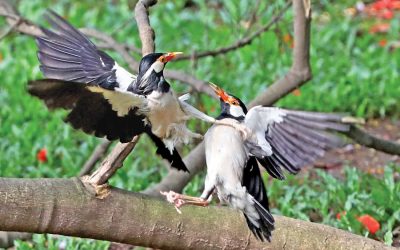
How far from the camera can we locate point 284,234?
369 centimetres

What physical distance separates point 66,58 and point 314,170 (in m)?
2.65

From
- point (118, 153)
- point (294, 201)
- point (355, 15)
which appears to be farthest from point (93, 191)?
point (355, 15)

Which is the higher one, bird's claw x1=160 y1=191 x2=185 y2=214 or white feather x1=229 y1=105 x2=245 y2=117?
white feather x1=229 y1=105 x2=245 y2=117

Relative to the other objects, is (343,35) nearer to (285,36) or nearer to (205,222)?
(285,36)

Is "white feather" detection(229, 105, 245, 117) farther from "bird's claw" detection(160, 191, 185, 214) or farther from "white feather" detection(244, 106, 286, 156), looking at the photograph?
"bird's claw" detection(160, 191, 185, 214)

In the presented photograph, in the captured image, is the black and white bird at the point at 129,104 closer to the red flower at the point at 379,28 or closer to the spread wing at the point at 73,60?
the spread wing at the point at 73,60

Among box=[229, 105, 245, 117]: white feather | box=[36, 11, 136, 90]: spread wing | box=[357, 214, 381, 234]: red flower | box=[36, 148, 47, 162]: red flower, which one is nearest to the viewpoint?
box=[229, 105, 245, 117]: white feather

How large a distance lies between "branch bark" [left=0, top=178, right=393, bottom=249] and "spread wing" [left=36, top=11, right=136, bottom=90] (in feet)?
1.99

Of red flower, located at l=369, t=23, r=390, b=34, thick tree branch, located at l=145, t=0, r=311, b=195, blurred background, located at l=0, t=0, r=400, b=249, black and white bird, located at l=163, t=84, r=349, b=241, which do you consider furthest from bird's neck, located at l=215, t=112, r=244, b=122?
red flower, located at l=369, t=23, r=390, b=34

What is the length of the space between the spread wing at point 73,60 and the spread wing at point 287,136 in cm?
65

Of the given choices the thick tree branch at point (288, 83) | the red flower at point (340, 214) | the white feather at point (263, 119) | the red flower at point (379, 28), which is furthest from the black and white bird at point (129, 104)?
the red flower at point (379, 28)

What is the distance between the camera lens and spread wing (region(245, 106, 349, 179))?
3.56 meters

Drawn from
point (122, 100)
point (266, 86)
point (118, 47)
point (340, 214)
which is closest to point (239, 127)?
point (122, 100)

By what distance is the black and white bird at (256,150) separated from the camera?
3.45m
